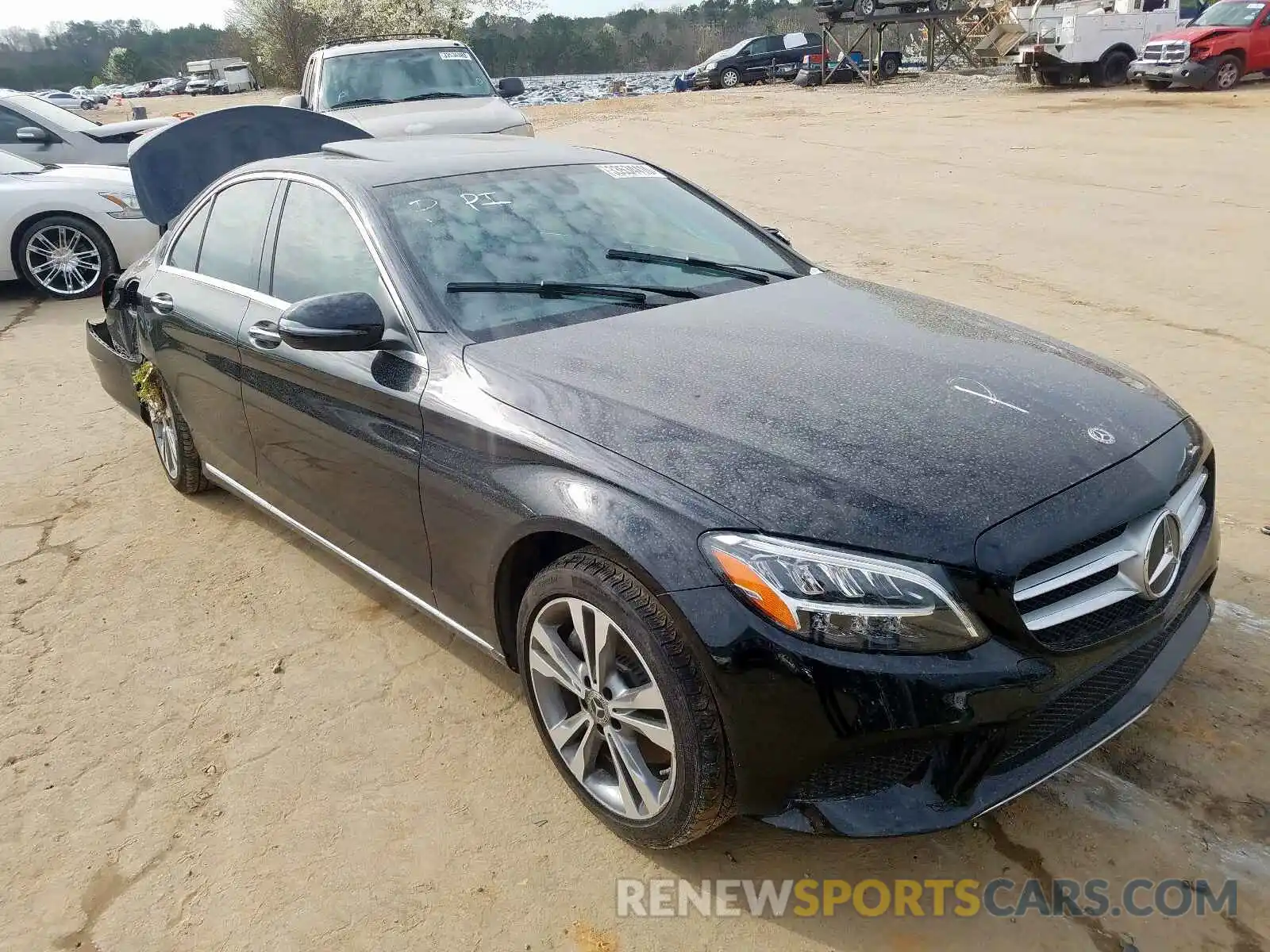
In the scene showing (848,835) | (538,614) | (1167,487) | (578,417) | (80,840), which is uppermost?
(578,417)

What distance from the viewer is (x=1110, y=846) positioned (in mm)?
2379

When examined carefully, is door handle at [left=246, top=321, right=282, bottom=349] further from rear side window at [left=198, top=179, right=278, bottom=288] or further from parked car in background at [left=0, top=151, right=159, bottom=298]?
parked car in background at [left=0, top=151, right=159, bottom=298]

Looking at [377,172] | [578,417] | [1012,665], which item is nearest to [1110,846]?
[1012,665]

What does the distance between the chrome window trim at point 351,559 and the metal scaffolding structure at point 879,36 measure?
29490 millimetres

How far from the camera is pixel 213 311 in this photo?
3.81 meters

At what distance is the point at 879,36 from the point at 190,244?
30774mm

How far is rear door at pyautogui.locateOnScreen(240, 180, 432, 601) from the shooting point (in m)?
2.89

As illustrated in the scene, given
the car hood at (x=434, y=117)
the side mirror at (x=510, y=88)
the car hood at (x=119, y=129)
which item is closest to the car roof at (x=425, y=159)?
the car hood at (x=434, y=117)

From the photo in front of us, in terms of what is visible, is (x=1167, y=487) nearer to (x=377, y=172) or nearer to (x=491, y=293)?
(x=491, y=293)

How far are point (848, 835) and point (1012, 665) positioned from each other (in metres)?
0.48

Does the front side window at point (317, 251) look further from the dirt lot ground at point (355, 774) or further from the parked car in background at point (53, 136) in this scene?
the parked car in background at point (53, 136)

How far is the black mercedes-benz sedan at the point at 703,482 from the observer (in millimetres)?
2037

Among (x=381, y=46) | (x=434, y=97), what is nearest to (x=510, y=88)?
(x=434, y=97)

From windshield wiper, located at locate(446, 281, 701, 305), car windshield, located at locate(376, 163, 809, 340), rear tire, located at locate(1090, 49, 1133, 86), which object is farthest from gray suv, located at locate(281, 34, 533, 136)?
rear tire, located at locate(1090, 49, 1133, 86)
